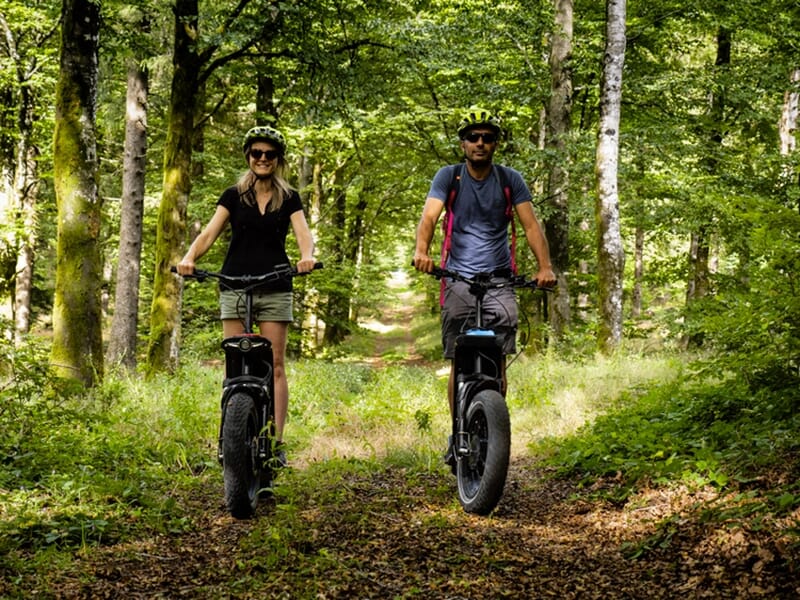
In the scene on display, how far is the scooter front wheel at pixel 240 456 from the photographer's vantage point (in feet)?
15.0

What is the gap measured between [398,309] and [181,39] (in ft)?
155

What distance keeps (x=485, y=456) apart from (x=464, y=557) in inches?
45.4

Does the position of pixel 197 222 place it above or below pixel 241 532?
above

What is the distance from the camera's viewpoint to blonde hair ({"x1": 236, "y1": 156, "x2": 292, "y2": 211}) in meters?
5.43

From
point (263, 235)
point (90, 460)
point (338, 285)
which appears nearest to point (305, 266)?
point (263, 235)

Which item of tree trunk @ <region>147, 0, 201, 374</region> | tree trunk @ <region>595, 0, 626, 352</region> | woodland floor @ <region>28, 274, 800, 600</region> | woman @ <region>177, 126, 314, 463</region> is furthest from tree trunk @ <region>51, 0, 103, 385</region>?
tree trunk @ <region>595, 0, 626, 352</region>

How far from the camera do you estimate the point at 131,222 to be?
46.4ft

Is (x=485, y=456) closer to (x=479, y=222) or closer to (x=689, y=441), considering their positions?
(x=689, y=441)

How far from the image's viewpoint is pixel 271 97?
1872 cm

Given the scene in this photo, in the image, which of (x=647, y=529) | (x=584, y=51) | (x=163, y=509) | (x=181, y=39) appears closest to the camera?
(x=647, y=529)

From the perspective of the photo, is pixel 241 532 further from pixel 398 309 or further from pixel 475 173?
pixel 398 309

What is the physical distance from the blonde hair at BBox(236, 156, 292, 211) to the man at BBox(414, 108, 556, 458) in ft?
3.53

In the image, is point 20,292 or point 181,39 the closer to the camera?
point 181,39

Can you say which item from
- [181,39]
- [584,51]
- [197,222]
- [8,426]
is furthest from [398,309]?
[8,426]
